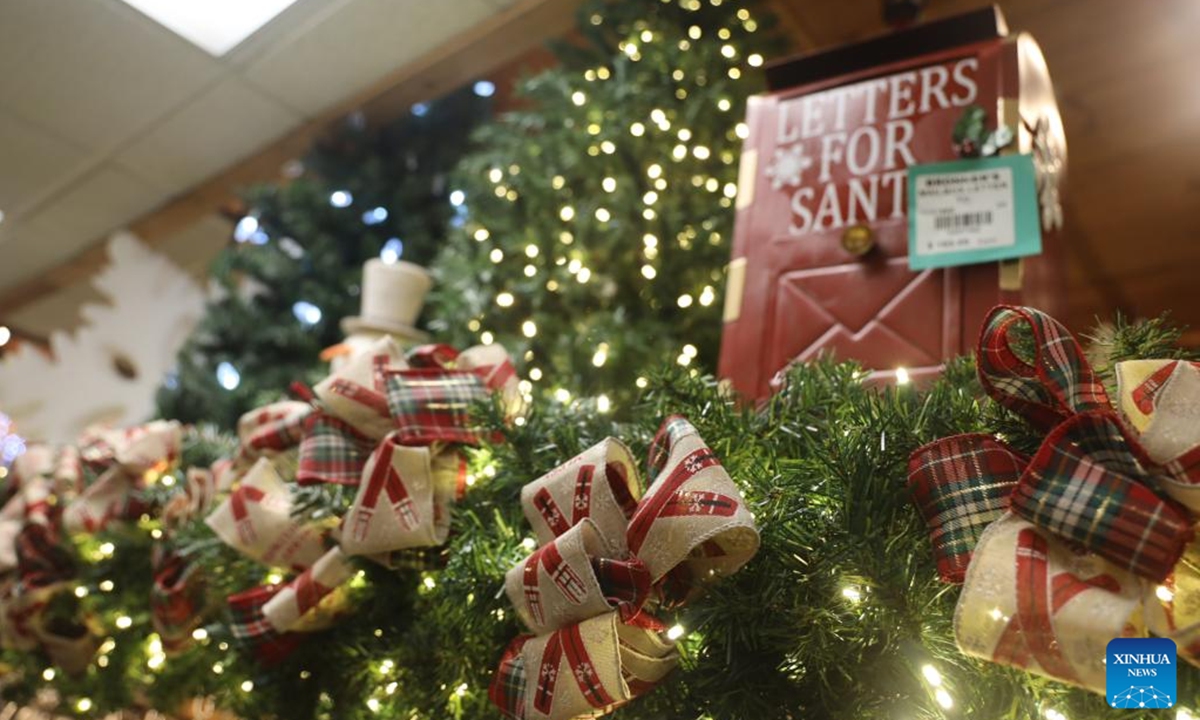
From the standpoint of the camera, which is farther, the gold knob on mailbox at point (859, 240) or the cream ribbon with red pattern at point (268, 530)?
the gold knob on mailbox at point (859, 240)

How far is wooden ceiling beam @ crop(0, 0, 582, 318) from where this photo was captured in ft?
5.95

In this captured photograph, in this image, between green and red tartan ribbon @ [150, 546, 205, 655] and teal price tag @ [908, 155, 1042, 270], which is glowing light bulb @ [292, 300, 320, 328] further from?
teal price tag @ [908, 155, 1042, 270]

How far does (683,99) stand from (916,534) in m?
1.20

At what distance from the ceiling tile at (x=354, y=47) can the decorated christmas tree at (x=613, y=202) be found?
192 mm

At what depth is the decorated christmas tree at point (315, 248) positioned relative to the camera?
1.97 metres

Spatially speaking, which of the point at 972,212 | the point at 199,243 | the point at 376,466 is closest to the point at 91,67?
the point at 199,243

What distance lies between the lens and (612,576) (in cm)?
59

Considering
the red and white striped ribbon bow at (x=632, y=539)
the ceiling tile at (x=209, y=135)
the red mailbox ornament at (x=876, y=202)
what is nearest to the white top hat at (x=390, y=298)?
the red mailbox ornament at (x=876, y=202)

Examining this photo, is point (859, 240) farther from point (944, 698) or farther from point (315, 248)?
point (315, 248)

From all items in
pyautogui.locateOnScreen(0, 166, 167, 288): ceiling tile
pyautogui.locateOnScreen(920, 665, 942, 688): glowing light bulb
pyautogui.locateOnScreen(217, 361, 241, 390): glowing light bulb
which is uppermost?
pyautogui.locateOnScreen(0, 166, 167, 288): ceiling tile

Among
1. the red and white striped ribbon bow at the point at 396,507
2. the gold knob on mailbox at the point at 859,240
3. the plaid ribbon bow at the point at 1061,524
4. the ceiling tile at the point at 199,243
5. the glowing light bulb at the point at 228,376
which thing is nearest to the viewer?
the plaid ribbon bow at the point at 1061,524

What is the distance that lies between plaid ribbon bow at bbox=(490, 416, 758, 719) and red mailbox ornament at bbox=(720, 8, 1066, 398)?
0.45 metres

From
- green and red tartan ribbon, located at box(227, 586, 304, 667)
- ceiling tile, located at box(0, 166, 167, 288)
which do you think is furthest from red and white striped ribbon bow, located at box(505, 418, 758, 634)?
ceiling tile, located at box(0, 166, 167, 288)

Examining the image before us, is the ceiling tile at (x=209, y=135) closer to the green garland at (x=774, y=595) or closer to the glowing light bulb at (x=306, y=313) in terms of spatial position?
the glowing light bulb at (x=306, y=313)
